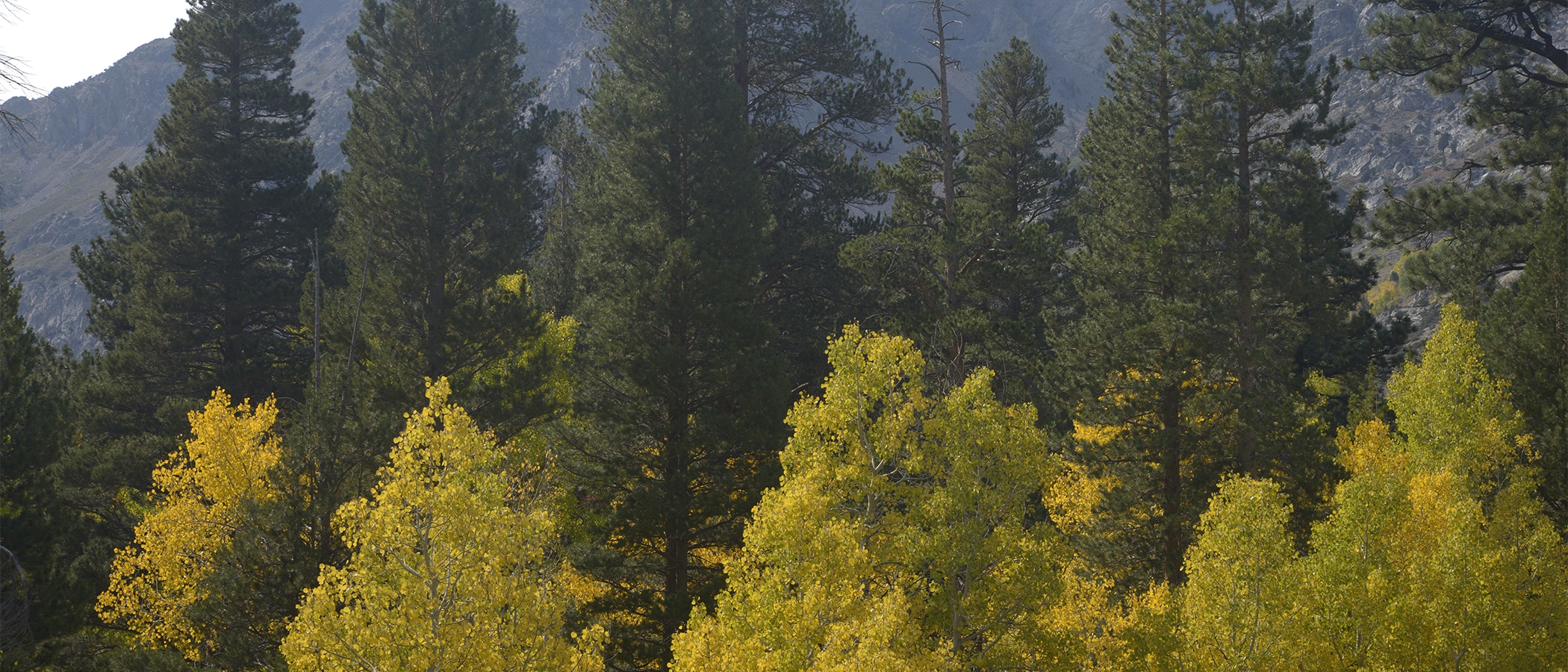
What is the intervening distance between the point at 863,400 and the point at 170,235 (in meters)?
23.3

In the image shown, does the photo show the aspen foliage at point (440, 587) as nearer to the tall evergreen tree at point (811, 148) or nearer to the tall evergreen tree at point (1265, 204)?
the tall evergreen tree at point (811, 148)

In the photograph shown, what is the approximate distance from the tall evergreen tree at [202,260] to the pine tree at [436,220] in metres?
2.61

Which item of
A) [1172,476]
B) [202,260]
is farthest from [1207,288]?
[202,260]

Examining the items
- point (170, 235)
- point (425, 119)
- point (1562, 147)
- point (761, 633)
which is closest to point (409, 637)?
point (761, 633)

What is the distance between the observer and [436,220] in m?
27.4

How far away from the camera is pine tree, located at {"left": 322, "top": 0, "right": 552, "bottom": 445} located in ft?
82.9

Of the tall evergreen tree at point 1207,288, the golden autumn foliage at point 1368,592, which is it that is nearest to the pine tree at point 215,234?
the tall evergreen tree at point 1207,288

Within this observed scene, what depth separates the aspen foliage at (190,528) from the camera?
1967 centimetres

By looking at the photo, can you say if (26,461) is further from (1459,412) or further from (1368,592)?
(1459,412)

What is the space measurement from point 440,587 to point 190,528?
9.98 metres

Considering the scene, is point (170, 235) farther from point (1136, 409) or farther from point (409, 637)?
point (1136, 409)

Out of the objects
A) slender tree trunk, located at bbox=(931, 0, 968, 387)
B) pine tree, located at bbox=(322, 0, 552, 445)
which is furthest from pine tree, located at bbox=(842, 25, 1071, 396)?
pine tree, located at bbox=(322, 0, 552, 445)

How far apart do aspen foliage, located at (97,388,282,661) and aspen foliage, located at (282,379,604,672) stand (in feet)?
20.0

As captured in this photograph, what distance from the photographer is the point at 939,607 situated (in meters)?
17.0
